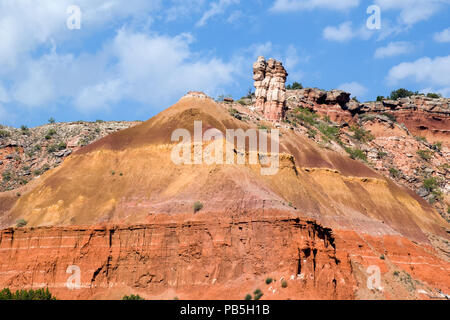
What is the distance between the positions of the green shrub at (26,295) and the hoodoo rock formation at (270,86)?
5012cm

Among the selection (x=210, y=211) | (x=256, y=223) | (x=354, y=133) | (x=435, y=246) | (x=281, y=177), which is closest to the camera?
(x=256, y=223)

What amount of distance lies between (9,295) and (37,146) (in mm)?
50782

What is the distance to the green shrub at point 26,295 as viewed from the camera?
4108 cm

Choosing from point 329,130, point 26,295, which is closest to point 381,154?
point 329,130

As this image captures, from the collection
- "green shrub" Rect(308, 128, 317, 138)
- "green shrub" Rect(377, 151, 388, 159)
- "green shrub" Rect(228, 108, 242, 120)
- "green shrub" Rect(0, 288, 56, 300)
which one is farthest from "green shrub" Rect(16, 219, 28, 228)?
"green shrub" Rect(377, 151, 388, 159)

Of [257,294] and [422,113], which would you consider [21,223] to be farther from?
[422,113]

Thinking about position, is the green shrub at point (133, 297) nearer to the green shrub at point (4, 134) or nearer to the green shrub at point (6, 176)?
the green shrub at point (6, 176)

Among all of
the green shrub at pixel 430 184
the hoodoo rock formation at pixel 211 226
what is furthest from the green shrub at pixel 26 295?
the green shrub at pixel 430 184

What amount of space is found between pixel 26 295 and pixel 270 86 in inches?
2197

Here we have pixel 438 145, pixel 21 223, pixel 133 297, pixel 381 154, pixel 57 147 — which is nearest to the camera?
pixel 133 297

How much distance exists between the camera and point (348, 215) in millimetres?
60312

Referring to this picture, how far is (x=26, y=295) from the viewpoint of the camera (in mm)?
41469

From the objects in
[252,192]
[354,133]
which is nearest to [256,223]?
[252,192]

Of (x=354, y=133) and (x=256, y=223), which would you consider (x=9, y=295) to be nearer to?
(x=256, y=223)
